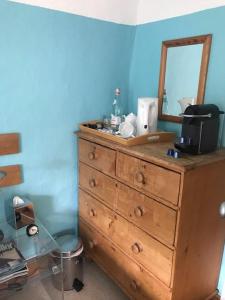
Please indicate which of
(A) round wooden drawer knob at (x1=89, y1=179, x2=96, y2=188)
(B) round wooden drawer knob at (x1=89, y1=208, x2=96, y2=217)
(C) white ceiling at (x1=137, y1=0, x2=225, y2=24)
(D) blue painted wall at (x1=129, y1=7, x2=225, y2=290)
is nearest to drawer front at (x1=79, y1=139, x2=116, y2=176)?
(A) round wooden drawer knob at (x1=89, y1=179, x2=96, y2=188)

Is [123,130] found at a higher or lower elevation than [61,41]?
lower

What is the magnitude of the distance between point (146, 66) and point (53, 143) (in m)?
0.88

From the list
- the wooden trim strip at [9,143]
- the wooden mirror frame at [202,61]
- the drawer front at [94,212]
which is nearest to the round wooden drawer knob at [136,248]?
the drawer front at [94,212]

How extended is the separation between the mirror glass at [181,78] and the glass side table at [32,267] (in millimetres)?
1192

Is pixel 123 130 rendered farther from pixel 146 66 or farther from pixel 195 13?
pixel 195 13

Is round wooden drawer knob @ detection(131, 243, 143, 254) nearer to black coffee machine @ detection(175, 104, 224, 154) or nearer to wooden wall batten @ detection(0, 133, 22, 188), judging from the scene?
black coffee machine @ detection(175, 104, 224, 154)

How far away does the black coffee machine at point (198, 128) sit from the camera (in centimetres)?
122

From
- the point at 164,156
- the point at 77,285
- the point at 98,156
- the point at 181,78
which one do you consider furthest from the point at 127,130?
the point at 77,285

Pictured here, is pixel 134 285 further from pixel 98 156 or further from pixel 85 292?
pixel 98 156

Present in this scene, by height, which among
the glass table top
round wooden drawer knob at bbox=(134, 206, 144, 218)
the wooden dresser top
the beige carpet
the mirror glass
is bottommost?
the beige carpet

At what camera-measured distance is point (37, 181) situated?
1.74 metres

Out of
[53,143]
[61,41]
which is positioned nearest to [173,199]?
[53,143]

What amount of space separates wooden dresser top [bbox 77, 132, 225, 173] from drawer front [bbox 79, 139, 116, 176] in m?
0.05

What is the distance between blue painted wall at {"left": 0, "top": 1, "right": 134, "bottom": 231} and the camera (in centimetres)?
148
